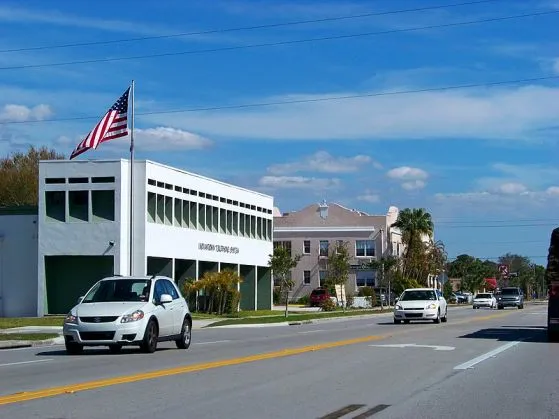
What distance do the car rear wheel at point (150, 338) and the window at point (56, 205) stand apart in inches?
1136

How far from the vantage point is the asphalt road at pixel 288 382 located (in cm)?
1172

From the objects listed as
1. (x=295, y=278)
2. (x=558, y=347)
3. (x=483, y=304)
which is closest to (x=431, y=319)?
(x=558, y=347)

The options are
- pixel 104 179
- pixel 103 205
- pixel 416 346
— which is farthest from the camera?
pixel 103 205

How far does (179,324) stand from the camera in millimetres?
21953

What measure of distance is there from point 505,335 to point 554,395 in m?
16.2

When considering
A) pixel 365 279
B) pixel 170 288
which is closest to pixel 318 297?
pixel 365 279

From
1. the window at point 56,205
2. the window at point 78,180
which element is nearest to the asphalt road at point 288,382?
the window at point 78,180

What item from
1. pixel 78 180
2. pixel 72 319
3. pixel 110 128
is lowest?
pixel 72 319

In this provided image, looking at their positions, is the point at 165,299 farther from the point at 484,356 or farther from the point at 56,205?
the point at 56,205

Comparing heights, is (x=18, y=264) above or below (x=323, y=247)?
below

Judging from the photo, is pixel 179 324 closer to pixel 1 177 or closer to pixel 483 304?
pixel 1 177

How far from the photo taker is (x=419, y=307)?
126ft

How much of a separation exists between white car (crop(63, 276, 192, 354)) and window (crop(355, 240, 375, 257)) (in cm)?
7123

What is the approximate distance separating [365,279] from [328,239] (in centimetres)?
561
